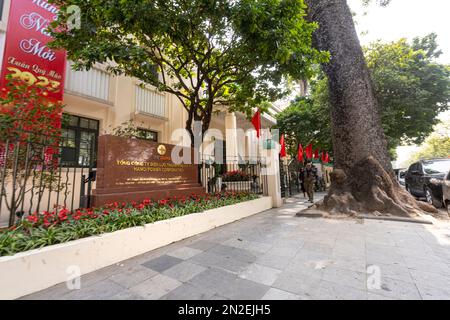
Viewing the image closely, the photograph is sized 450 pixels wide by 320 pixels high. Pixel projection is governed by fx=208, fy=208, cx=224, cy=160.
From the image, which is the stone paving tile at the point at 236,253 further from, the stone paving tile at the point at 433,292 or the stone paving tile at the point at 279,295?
the stone paving tile at the point at 433,292

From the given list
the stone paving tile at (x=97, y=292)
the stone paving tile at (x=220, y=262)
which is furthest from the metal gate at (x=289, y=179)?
the stone paving tile at (x=97, y=292)

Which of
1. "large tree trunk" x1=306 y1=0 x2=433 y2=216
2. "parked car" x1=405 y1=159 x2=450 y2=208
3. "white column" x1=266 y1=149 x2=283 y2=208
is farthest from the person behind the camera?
"white column" x1=266 y1=149 x2=283 y2=208

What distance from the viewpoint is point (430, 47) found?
13242mm

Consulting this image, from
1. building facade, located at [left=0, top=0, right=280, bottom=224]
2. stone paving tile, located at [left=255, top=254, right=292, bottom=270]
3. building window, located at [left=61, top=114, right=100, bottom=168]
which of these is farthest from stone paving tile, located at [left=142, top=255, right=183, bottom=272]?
building window, located at [left=61, top=114, right=100, bottom=168]

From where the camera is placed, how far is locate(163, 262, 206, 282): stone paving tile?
2631mm

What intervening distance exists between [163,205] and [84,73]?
233 inches

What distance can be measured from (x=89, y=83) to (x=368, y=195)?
998 cm

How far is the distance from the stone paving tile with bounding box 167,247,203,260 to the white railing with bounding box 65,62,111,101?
20.9ft

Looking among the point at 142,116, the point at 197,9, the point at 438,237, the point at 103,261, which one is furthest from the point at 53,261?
the point at 142,116

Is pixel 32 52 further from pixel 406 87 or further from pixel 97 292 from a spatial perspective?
pixel 406 87

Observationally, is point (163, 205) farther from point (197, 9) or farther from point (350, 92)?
point (350, 92)

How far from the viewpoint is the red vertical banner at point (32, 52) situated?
5578mm

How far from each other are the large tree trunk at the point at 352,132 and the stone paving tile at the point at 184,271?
5144 mm

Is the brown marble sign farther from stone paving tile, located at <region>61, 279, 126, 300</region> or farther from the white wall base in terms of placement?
stone paving tile, located at <region>61, 279, 126, 300</region>
